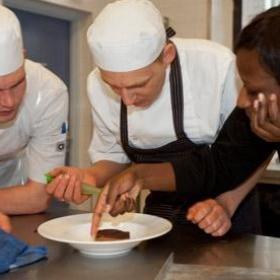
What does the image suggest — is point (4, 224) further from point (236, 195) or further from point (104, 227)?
point (236, 195)

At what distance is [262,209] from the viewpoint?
2.38 m

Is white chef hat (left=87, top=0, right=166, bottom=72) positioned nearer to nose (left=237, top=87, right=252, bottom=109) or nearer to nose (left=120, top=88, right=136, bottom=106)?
nose (left=120, top=88, right=136, bottom=106)

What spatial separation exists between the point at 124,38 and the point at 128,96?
138 millimetres

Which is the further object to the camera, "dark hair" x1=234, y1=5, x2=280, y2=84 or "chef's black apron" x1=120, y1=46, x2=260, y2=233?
"chef's black apron" x1=120, y1=46, x2=260, y2=233

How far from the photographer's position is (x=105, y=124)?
148 centimetres

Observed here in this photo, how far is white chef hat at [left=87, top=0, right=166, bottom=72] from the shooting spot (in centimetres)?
125

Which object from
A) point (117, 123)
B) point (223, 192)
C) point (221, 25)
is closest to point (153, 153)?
point (117, 123)

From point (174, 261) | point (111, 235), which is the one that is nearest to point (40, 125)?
point (111, 235)

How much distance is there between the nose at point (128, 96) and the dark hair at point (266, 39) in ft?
1.03

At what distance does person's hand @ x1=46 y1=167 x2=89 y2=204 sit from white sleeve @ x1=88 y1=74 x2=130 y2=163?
10.3 inches

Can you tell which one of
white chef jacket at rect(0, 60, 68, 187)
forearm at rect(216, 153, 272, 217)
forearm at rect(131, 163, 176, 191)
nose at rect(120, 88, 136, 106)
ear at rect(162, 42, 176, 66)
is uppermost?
ear at rect(162, 42, 176, 66)

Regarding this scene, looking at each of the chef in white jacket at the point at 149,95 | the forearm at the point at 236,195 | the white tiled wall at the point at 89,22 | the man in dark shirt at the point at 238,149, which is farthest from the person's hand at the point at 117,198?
the white tiled wall at the point at 89,22

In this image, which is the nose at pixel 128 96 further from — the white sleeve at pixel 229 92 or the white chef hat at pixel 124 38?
the white sleeve at pixel 229 92

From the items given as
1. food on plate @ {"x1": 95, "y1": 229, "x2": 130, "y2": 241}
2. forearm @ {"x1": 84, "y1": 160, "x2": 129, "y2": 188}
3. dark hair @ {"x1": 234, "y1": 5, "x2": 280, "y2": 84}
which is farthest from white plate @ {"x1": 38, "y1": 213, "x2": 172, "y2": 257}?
dark hair @ {"x1": 234, "y1": 5, "x2": 280, "y2": 84}
